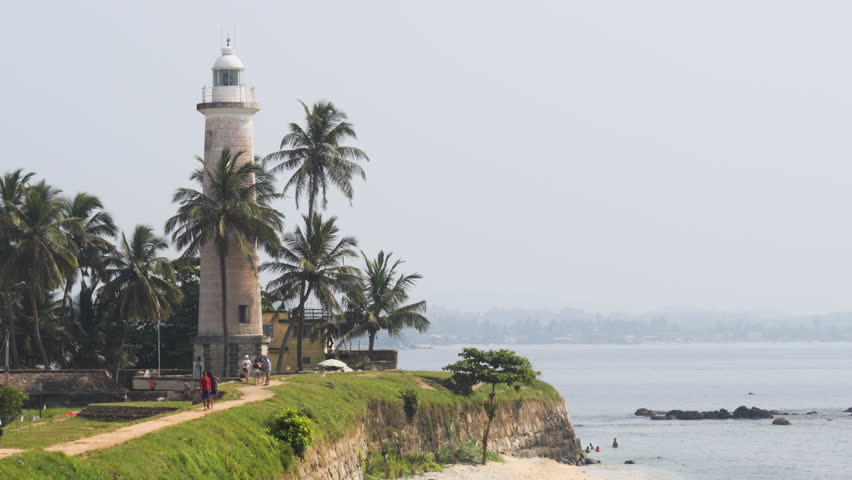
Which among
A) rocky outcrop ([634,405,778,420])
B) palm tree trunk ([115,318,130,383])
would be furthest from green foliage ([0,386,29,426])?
rocky outcrop ([634,405,778,420])

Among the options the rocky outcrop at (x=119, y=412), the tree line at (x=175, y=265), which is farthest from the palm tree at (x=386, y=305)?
the rocky outcrop at (x=119, y=412)

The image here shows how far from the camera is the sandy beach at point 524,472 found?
63500 millimetres

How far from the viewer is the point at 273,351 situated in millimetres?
83062

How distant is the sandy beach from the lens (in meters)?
63.5

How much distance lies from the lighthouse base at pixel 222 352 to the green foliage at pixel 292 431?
22.2 metres

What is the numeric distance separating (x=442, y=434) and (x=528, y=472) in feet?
16.9

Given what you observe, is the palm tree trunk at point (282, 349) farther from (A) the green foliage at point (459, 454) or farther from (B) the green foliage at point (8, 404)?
(B) the green foliage at point (8, 404)

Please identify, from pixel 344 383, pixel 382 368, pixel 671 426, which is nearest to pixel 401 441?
pixel 344 383

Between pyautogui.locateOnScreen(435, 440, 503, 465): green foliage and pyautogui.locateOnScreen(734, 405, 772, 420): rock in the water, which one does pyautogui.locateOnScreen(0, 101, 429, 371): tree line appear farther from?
pyautogui.locateOnScreen(734, 405, 772, 420): rock in the water

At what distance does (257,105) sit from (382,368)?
71.4ft

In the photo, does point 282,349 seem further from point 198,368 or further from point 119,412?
point 119,412

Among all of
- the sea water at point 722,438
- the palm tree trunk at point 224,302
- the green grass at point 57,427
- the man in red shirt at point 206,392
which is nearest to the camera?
the green grass at point 57,427

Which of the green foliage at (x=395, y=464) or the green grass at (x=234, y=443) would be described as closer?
the green grass at (x=234, y=443)

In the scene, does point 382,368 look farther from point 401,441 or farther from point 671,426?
point 671,426
